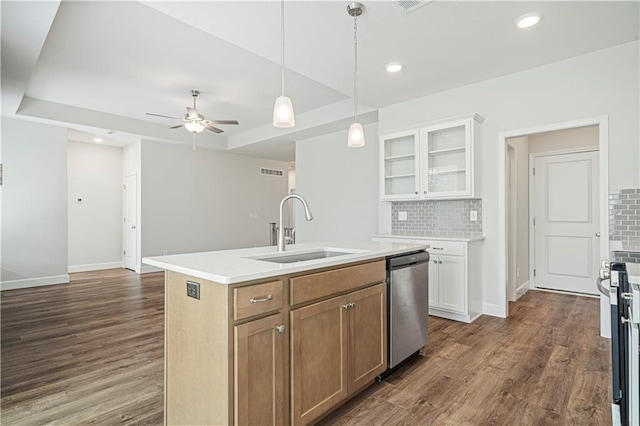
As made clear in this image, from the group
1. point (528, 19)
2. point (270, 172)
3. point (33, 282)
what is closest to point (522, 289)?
point (528, 19)

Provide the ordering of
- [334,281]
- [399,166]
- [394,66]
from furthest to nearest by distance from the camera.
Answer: [399,166]
[394,66]
[334,281]

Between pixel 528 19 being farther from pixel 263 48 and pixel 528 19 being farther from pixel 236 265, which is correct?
pixel 236 265

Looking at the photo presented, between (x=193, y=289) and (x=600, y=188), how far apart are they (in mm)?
3641

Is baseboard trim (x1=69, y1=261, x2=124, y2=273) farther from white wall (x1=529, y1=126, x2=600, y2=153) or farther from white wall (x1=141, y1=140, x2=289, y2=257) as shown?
white wall (x1=529, y1=126, x2=600, y2=153)

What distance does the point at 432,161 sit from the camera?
4.13m

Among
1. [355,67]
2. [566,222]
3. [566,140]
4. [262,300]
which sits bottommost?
[262,300]

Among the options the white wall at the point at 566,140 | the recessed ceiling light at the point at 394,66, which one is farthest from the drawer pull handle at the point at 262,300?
the white wall at the point at 566,140

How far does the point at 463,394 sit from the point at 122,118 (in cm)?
655

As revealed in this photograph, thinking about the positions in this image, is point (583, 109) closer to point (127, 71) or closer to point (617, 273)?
point (617, 273)

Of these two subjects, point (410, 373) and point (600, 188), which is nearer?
point (410, 373)

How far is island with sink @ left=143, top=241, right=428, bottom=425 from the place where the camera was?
1.42 m

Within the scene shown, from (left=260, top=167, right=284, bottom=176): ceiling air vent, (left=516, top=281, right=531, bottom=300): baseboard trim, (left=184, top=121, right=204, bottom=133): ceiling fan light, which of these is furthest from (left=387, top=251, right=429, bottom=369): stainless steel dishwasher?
(left=260, top=167, right=284, bottom=176): ceiling air vent

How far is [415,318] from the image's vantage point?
2.60 metres

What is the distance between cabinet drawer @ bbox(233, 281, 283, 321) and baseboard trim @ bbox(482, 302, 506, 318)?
10.4ft
